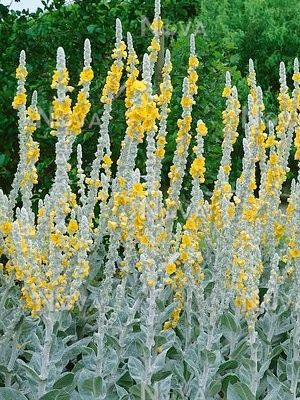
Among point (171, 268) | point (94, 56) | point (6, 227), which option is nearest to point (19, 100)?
A: point (6, 227)

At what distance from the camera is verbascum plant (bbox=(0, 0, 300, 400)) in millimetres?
3219

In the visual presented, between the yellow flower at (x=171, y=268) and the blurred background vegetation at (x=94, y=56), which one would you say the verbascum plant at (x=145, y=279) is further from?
the blurred background vegetation at (x=94, y=56)

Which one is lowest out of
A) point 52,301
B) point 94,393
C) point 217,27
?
point 94,393

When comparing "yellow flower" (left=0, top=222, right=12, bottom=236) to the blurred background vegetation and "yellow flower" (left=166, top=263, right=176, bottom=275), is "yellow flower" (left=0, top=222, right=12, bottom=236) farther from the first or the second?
the blurred background vegetation

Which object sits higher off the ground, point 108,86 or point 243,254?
point 108,86

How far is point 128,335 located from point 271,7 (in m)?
9.06

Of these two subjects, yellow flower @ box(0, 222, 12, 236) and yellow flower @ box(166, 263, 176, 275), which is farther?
yellow flower @ box(0, 222, 12, 236)

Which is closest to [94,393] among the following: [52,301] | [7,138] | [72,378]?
[72,378]

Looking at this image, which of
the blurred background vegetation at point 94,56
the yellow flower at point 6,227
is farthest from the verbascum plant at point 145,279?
the blurred background vegetation at point 94,56

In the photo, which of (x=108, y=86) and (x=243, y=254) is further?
(x=108, y=86)

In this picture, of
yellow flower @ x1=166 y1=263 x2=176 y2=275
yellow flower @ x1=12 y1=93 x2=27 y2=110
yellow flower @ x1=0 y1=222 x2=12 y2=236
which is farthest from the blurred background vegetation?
yellow flower @ x1=166 y1=263 x2=176 y2=275

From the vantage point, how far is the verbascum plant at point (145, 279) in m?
3.22

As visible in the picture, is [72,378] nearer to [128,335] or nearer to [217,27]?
[128,335]

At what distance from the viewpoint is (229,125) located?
4.20 m
